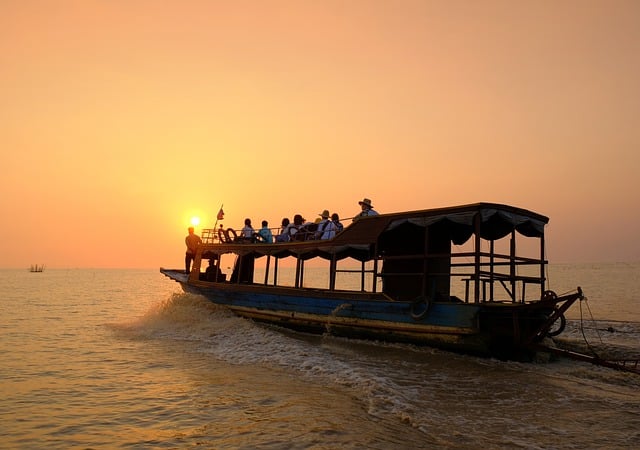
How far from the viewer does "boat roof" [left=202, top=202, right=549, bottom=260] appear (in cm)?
1181

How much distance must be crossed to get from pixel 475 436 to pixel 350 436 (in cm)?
174

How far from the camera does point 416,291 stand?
49.4ft

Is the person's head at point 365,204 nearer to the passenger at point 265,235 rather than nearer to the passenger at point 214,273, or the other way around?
the passenger at point 265,235

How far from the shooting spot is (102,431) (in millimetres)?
6758

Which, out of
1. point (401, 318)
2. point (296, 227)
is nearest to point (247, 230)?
point (296, 227)

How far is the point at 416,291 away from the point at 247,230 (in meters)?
8.16

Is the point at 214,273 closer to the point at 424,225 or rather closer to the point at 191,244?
the point at 191,244

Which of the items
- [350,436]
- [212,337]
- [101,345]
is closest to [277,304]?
[212,337]

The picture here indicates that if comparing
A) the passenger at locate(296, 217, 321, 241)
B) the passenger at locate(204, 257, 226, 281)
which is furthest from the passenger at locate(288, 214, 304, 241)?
the passenger at locate(204, 257, 226, 281)

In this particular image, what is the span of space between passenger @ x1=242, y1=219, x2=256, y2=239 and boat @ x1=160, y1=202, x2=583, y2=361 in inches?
11.0

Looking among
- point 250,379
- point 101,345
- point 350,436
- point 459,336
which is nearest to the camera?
point 350,436

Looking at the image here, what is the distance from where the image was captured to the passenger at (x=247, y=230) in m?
19.8

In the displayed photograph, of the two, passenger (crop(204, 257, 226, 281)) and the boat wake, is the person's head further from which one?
passenger (crop(204, 257, 226, 281))

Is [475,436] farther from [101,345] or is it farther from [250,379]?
[101,345]
